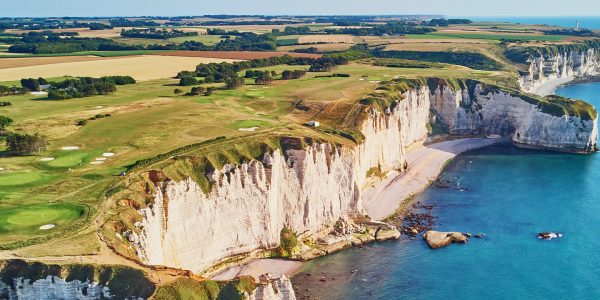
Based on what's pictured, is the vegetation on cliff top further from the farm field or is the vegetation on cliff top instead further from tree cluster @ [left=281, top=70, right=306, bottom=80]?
tree cluster @ [left=281, top=70, right=306, bottom=80]

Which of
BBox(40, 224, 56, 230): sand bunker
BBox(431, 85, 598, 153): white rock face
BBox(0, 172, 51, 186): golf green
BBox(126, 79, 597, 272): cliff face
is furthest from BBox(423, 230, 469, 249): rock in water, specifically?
BBox(431, 85, 598, 153): white rock face

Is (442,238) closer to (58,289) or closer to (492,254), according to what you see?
(492,254)

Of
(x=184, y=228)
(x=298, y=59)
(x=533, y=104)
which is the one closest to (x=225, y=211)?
(x=184, y=228)

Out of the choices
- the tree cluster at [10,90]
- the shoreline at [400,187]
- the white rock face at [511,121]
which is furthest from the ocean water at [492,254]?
the tree cluster at [10,90]

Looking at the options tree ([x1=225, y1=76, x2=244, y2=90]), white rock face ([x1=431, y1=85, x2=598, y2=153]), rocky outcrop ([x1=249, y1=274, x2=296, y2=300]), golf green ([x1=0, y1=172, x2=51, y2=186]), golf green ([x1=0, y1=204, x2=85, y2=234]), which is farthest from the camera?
white rock face ([x1=431, y1=85, x2=598, y2=153])

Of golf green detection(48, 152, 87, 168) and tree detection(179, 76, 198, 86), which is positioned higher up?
tree detection(179, 76, 198, 86)

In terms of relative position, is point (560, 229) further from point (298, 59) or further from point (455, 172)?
point (298, 59)

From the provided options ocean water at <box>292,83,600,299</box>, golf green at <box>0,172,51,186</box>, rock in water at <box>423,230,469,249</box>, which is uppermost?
golf green at <box>0,172,51,186</box>
